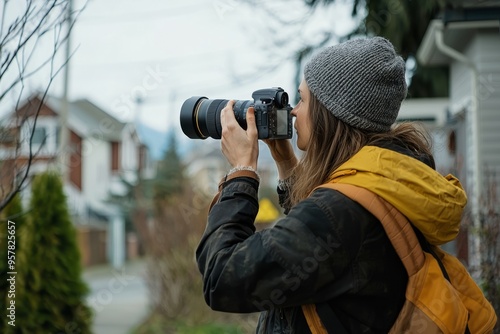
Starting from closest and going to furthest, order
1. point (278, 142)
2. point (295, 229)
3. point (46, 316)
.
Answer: point (295, 229), point (278, 142), point (46, 316)

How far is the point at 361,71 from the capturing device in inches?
70.2

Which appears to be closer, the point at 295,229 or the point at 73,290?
the point at 295,229

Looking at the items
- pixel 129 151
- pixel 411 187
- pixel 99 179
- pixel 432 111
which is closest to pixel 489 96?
pixel 432 111

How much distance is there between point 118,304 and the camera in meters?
14.6

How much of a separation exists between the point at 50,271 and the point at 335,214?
5326 mm

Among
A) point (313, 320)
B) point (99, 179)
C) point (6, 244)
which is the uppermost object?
point (313, 320)

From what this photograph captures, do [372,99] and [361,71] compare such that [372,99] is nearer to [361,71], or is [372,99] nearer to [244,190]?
[361,71]

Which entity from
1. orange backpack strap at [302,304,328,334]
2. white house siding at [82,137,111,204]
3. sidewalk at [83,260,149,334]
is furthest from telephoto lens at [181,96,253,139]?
white house siding at [82,137,111,204]

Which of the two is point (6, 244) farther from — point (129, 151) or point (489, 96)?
point (129, 151)

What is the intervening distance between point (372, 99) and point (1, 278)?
14.8 ft

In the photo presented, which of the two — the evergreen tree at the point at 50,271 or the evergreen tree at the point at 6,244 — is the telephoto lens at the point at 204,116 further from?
the evergreen tree at the point at 50,271

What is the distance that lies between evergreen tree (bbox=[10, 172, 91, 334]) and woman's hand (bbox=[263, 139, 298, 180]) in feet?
14.4

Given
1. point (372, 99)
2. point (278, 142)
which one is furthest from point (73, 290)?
point (372, 99)

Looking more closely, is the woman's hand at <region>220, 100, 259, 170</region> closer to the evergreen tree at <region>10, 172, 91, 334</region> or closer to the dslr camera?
the dslr camera
